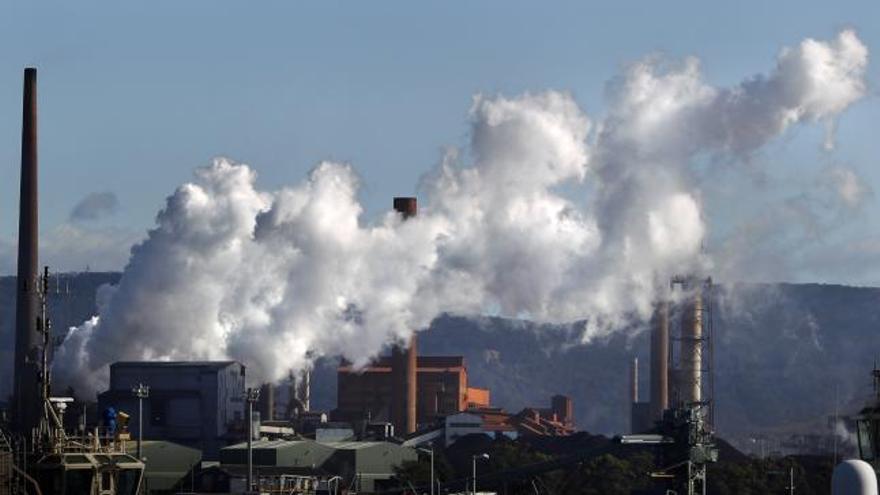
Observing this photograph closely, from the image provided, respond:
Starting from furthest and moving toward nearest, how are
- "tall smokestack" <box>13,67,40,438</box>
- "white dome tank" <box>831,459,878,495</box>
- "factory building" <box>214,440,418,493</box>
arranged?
"factory building" <box>214,440,418,493</box>, "tall smokestack" <box>13,67,40,438</box>, "white dome tank" <box>831,459,878,495</box>

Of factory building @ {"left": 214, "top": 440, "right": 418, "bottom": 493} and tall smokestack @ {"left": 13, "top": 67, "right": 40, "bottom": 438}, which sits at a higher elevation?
tall smokestack @ {"left": 13, "top": 67, "right": 40, "bottom": 438}

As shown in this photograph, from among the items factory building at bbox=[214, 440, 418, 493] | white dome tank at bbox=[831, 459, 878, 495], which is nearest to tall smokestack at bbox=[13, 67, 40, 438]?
factory building at bbox=[214, 440, 418, 493]

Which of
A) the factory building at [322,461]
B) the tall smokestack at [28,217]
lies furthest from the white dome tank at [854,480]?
the tall smokestack at [28,217]

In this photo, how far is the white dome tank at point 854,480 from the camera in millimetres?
66875

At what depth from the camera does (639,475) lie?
183375mm

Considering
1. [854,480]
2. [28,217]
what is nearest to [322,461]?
[28,217]

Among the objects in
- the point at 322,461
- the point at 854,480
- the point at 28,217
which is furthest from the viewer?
the point at 322,461

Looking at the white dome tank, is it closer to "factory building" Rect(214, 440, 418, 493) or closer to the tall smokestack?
"factory building" Rect(214, 440, 418, 493)

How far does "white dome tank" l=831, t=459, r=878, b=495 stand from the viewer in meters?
66.9

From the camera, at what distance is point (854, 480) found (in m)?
66.9

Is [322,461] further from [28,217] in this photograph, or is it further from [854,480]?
[854,480]

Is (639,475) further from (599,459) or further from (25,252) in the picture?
(25,252)

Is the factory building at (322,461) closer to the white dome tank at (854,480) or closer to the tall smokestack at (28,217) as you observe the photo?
the tall smokestack at (28,217)

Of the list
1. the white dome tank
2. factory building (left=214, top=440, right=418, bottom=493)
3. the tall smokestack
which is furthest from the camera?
factory building (left=214, top=440, right=418, bottom=493)
